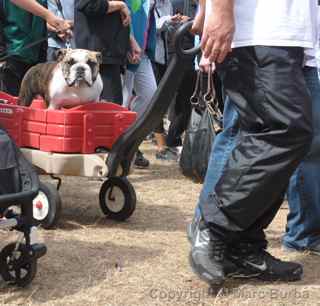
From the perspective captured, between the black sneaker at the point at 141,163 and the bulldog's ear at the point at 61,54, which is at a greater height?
the bulldog's ear at the point at 61,54

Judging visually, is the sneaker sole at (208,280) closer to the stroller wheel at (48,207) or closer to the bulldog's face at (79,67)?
the stroller wheel at (48,207)

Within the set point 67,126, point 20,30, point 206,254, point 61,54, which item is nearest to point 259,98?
point 206,254

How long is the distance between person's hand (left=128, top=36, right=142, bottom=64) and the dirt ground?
1285mm

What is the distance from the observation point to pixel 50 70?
158 inches

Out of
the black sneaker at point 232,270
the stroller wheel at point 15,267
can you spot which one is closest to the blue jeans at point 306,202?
the black sneaker at point 232,270

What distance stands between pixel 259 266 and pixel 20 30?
2.62m

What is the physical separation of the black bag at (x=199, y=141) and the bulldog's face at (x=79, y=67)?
1.21m

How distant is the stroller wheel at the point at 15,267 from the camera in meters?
2.56

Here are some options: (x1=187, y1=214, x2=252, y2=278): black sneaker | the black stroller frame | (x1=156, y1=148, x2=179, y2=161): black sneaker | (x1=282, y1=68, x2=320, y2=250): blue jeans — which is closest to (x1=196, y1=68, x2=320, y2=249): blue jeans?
(x1=282, y1=68, x2=320, y2=250): blue jeans

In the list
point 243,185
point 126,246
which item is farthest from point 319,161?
point 126,246

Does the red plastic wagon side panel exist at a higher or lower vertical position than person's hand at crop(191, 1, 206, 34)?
lower

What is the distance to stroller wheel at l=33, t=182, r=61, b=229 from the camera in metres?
3.52

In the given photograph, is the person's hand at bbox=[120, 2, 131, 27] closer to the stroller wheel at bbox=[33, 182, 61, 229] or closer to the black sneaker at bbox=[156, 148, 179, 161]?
the stroller wheel at bbox=[33, 182, 61, 229]

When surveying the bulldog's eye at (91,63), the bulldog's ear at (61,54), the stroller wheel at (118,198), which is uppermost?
the bulldog's ear at (61,54)
